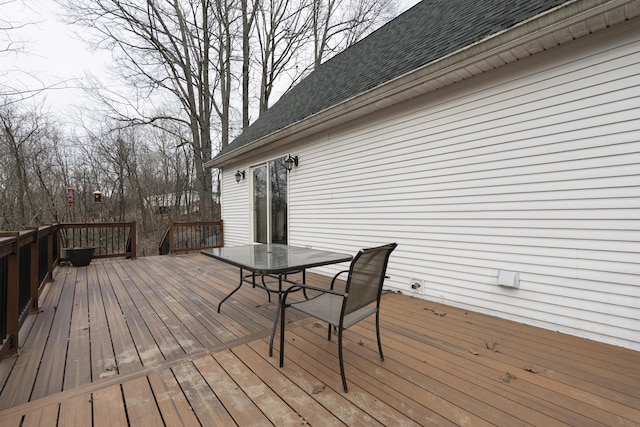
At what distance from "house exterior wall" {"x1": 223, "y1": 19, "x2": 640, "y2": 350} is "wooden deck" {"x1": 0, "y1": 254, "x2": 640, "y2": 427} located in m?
0.36

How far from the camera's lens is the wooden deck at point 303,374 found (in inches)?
56.6

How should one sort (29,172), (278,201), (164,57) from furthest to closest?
1. (164,57)
2. (29,172)
3. (278,201)

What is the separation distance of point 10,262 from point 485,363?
354 cm

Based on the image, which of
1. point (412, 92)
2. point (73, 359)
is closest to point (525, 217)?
point (412, 92)

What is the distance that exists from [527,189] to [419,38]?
269 cm

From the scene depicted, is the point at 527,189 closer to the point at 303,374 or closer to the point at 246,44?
the point at 303,374

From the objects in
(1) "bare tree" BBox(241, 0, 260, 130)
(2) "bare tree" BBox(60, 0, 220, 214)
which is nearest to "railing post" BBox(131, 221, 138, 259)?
(2) "bare tree" BBox(60, 0, 220, 214)

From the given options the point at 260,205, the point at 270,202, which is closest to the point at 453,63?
the point at 270,202

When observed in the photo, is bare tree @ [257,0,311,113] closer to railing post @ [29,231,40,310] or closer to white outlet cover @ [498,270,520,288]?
railing post @ [29,231,40,310]

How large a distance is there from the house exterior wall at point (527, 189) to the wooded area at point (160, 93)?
30.9 ft

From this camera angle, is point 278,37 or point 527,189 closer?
point 527,189

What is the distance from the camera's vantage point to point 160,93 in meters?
11.4

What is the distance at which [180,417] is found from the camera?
142cm

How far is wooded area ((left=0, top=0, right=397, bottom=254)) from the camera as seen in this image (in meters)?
9.70
